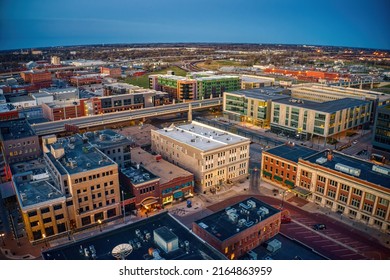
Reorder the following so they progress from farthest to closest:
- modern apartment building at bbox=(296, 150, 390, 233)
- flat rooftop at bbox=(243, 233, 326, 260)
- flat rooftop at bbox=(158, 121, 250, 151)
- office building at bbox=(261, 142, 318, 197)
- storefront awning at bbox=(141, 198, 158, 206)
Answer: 1. flat rooftop at bbox=(158, 121, 250, 151)
2. office building at bbox=(261, 142, 318, 197)
3. storefront awning at bbox=(141, 198, 158, 206)
4. modern apartment building at bbox=(296, 150, 390, 233)
5. flat rooftop at bbox=(243, 233, 326, 260)

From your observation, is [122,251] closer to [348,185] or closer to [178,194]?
[178,194]

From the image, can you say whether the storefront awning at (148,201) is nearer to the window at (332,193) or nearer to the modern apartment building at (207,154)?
the modern apartment building at (207,154)

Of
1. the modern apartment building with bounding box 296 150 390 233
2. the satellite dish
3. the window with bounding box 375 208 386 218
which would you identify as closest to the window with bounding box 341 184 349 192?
the modern apartment building with bounding box 296 150 390 233

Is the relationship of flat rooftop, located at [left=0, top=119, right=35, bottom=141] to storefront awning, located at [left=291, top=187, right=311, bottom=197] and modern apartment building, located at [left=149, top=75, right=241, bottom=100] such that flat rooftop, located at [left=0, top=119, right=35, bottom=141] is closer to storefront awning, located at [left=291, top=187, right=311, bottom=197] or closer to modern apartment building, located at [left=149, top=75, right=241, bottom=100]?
storefront awning, located at [left=291, top=187, right=311, bottom=197]

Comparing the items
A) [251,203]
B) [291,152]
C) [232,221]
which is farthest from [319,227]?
[291,152]

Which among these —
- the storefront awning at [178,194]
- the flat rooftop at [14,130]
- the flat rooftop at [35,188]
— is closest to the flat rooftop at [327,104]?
the storefront awning at [178,194]

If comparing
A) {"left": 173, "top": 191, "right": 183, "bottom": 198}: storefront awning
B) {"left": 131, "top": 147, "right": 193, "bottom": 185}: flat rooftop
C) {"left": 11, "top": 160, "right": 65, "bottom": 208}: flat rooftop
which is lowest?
{"left": 173, "top": 191, "right": 183, "bottom": 198}: storefront awning
